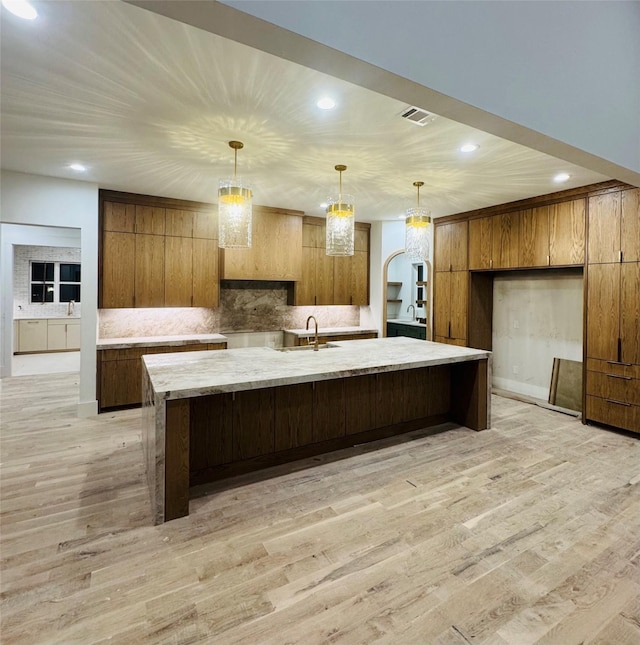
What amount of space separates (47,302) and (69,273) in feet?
2.76

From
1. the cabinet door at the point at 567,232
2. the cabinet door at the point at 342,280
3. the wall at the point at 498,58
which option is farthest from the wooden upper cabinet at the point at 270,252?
the wall at the point at 498,58

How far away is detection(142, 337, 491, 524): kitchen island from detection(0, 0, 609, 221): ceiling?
181cm

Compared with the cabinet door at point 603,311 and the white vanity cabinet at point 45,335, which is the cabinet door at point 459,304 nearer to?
the cabinet door at point 603,311

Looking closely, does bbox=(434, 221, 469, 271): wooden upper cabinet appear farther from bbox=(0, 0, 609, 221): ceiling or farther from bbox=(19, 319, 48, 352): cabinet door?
bbox=(19, 319, 48, 352): cabinet door

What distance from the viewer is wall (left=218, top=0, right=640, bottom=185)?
50.6 inches

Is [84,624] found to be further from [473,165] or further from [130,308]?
[473,165]

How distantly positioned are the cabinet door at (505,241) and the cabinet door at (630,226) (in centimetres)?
113

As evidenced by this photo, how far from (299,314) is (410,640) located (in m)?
5.01

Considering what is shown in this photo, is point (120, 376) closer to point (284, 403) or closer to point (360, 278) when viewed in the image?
point (284, 403)

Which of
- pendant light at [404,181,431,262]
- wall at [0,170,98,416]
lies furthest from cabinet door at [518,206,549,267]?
wall at [0,170,98,416]

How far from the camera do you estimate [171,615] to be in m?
1.67

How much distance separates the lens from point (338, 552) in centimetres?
208

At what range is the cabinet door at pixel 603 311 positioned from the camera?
3.90 metres

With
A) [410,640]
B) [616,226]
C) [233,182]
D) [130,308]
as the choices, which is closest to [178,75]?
[233,182]
